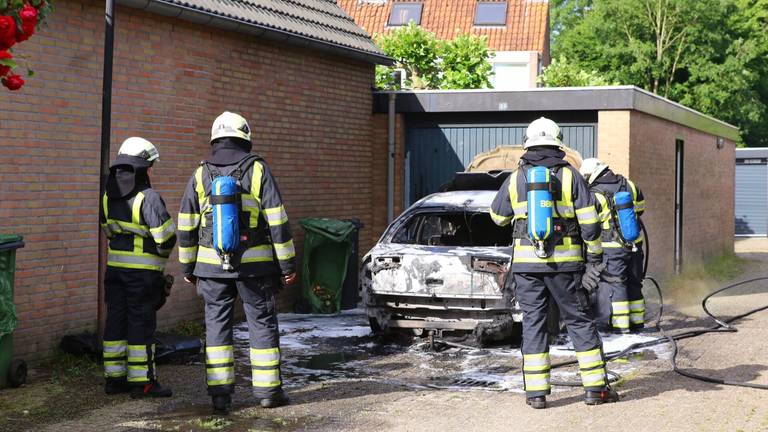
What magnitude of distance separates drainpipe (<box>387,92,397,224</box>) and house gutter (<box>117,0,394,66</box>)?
2.33 feet

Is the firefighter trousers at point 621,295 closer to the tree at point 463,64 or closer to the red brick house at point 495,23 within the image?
the tree at point 463,64

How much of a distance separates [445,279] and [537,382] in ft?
7.47

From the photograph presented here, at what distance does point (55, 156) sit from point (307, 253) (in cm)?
408

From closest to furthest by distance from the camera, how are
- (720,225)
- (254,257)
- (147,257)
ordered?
(254,257) → (147,257) → (720,225)

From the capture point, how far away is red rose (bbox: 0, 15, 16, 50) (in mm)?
4625

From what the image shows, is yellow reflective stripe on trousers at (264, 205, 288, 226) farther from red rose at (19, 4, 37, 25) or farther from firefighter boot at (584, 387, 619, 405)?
red rose at (19, 4, 37, 25)

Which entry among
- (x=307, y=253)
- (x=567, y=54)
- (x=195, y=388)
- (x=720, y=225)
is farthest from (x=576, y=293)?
(x=567, y=54)

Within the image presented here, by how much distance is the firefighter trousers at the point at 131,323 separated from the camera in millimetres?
7648

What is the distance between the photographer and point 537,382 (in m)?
7.33

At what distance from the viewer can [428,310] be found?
380 inches

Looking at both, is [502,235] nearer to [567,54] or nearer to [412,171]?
[412,171]

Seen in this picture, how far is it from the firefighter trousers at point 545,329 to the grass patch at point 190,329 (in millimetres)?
4374

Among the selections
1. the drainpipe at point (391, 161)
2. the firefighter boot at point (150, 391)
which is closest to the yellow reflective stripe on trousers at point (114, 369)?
the firefighter boot at point (150, 391)

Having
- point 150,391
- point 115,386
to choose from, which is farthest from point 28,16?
point 115,386
